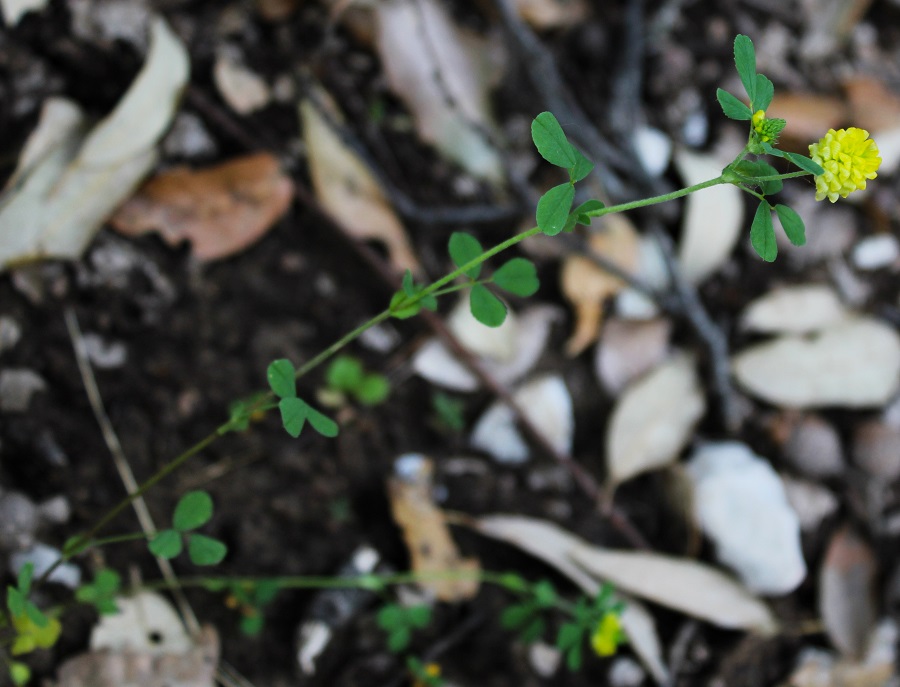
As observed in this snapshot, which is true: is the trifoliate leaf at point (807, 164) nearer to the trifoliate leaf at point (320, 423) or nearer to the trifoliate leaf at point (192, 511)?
the trifoliate leaf at point (320, 423)

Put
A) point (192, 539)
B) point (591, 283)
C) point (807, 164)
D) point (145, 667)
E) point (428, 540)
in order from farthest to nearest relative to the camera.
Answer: point (591, 283) → point (428, 540) → point (145, 667) → point (192, 539) → point (807, 164)

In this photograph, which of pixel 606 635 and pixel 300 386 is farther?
pixel 300 386

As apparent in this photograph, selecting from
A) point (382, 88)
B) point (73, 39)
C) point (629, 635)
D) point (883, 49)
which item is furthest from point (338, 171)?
point (883, 49)

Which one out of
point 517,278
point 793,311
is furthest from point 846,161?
point 793,311

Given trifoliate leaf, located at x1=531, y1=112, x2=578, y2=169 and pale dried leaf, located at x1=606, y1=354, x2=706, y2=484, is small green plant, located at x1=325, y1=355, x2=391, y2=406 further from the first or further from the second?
trifoliate leaf, located at x1=531, y1=112, x2=578, y2=169

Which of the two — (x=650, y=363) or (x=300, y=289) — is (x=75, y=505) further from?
(x=650, y=363)

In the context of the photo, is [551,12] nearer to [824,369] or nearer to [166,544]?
[824,369]

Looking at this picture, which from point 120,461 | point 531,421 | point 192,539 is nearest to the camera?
point 192,539

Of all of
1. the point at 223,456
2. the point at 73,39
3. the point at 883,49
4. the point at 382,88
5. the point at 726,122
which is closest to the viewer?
the point at 223,456
